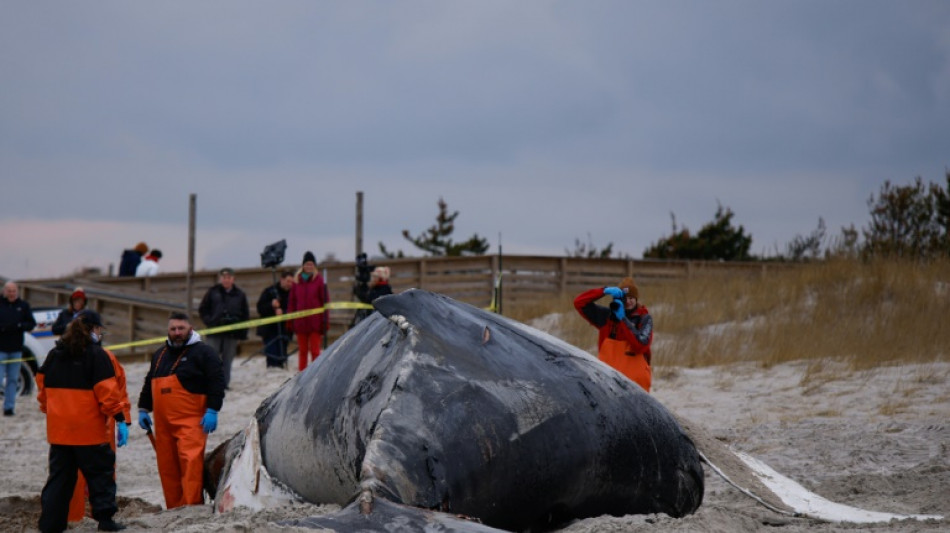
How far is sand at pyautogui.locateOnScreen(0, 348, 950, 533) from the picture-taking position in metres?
6.07

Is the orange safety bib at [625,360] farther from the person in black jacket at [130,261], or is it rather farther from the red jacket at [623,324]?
the person in black jacket at [130,261]

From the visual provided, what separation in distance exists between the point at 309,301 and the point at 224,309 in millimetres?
1299

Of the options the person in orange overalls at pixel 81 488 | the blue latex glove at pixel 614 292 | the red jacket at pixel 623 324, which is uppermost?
the blue latex glove at pixel 614 292

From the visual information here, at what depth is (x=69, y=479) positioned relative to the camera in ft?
24.5

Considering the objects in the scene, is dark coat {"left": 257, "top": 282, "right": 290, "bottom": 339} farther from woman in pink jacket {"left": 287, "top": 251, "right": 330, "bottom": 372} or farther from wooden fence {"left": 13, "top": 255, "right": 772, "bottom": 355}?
wooden fence {"left": 13, "top": 255, "right": 772, "bottom": 355}

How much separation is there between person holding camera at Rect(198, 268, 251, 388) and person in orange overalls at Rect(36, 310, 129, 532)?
293 inches

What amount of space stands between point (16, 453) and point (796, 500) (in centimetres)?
904

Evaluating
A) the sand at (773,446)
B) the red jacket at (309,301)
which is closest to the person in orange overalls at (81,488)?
the sand at (773,446)

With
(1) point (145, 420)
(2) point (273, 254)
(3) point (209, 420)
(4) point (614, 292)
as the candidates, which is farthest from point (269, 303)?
(3) point (209, 420)

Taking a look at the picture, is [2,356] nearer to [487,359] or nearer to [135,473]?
[135,473]

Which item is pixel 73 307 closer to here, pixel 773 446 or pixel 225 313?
pixel 225 313

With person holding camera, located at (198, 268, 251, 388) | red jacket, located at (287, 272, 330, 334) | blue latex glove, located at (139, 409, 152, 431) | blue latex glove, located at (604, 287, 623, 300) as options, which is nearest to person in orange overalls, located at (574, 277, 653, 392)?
blue latex glove, located at (604, 287, 623, 300)

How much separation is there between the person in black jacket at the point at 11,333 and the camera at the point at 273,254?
3736 millimetres

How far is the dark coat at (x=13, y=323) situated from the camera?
15.0m
